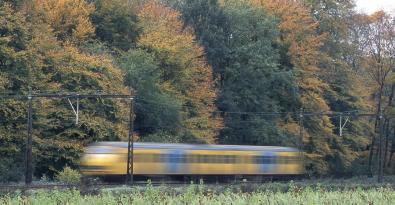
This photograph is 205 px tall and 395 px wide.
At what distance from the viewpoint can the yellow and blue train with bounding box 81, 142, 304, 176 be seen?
41.9 meters

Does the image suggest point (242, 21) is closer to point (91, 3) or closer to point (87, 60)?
point (91, 3)

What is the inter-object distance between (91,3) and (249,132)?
16.9 m

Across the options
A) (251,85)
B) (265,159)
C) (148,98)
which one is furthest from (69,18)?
(265,159)

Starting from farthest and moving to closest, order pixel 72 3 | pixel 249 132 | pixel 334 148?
pixel 334 148
pixel 249 132
pixel 72 3

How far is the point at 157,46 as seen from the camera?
5925 centimetres

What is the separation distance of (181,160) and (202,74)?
18856mm

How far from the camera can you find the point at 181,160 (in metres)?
44.0

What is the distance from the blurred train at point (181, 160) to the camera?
1649 inches

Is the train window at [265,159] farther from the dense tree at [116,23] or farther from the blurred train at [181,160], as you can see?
the dense tree at [116,23]

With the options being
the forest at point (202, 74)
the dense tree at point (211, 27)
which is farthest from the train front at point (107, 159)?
the dense tree at point (211, 27)

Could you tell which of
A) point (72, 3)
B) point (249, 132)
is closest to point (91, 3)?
point (72, 3)

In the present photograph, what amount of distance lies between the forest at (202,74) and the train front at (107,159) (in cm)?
515

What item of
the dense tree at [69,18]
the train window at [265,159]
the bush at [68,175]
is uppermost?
the dense tree at [69,18]

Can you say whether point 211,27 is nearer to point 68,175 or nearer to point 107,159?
point 68,175
